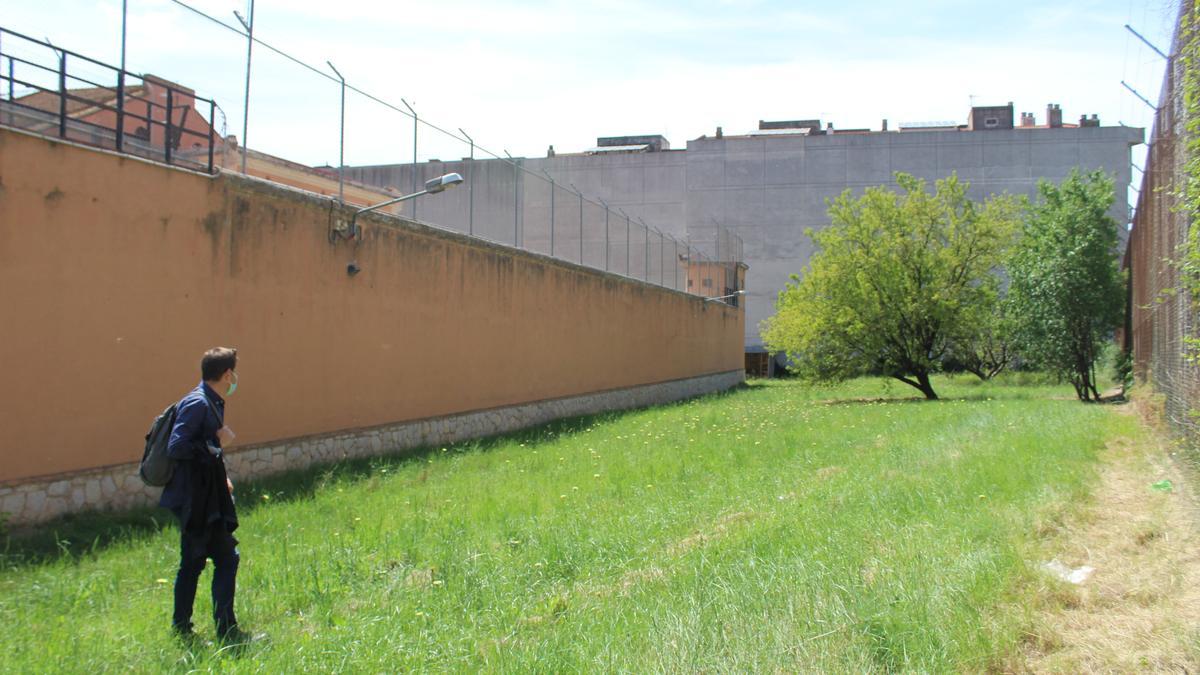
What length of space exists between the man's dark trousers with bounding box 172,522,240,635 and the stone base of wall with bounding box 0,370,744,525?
4274mm

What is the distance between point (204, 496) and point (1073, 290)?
27.9m

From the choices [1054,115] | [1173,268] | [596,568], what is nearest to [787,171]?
[1054,115]

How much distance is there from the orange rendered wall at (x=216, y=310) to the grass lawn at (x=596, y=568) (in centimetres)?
127

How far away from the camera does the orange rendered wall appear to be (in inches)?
352

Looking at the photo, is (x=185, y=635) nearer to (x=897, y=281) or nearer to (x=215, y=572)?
(x=215, y=572)

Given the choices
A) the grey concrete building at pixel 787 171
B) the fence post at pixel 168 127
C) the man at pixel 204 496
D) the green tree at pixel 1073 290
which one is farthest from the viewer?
the grey concrete building at pixel 787 171

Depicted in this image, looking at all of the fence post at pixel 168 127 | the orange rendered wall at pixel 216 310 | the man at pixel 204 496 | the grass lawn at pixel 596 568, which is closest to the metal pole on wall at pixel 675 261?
the orange rendered wall at pixel 216 310

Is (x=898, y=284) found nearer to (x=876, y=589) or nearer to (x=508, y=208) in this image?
(x=508, y=208)

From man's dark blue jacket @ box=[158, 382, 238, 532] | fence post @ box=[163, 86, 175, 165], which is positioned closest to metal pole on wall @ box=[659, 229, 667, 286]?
fence post @ box=[163, 86, 175, 165]

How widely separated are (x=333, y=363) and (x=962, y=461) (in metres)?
9.25

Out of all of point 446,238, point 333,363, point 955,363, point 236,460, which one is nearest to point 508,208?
point 446,238

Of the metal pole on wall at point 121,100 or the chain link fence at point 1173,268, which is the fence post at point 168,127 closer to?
the metal pole on wall at point 121,100

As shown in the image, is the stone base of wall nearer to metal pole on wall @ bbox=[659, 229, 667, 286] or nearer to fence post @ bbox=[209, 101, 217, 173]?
fence post @ bbox=[209, 101, 217, 173]

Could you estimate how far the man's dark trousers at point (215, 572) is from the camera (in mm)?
5270
